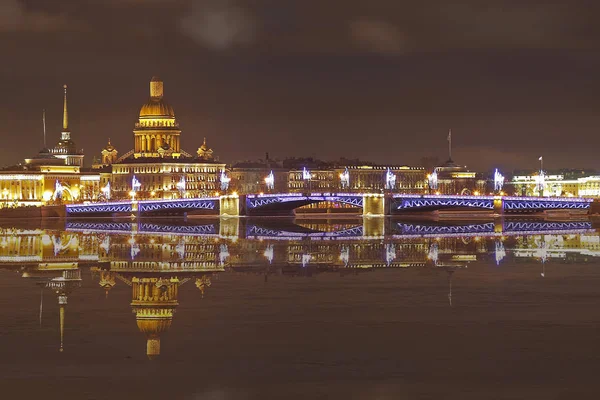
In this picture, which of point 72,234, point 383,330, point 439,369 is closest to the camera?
point 439,369

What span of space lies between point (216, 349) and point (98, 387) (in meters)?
4.32

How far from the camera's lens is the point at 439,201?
374 feet

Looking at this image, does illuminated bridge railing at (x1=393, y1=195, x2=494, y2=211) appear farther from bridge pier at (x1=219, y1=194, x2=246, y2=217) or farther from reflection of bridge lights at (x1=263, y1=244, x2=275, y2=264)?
reflection of bridge lights at (x1=263, y1=244, x2=275, y2=264)

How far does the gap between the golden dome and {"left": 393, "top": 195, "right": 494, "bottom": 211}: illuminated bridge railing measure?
62.5 metres

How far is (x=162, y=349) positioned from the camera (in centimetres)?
2888

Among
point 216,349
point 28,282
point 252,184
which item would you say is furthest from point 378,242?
point 252,184

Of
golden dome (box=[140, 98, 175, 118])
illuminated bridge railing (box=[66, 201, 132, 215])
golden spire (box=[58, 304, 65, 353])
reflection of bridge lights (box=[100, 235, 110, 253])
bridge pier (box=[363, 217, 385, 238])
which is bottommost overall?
golden spire (box=[58, 304, 65, 353])

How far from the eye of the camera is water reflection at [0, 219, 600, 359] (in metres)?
42.6

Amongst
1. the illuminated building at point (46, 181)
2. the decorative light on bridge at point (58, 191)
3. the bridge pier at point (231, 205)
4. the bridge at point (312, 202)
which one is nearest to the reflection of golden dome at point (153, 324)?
the bridge at point (312, 202)

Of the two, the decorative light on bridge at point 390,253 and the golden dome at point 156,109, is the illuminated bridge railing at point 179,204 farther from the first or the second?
the decorative light on bridge at point 390,253

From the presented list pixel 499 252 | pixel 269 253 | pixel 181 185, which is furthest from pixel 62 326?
pixel 181 185

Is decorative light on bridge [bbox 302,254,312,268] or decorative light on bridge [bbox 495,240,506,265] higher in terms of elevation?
decorative light on bridge [bbox 495,240,506,265]

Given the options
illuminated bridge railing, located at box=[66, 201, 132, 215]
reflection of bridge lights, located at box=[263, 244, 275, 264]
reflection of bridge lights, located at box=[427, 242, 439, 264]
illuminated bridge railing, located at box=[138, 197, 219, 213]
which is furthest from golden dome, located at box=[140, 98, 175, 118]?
reflection of bridge lights, located at box=[427, 242, 439, 264]

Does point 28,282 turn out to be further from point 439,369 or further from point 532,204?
point 532,204
